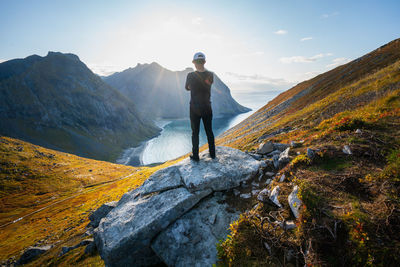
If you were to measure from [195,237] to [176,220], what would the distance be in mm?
1124

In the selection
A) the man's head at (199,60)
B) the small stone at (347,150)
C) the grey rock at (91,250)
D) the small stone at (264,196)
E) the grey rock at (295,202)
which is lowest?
the grey rock at (91,250)

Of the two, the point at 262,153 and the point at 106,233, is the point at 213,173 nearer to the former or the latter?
the point at 262,153

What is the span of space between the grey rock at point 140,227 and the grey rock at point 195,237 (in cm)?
36

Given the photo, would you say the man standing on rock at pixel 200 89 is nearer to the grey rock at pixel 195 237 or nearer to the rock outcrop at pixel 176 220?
the rock outcrop at pixel 176 220

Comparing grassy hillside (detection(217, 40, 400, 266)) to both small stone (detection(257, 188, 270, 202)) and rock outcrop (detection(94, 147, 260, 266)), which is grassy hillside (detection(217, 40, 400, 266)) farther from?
rock outcrop (detection(94, 147, 260, 266))

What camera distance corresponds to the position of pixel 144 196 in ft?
27.3

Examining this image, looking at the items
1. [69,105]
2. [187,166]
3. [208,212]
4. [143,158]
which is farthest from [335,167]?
[69,105]

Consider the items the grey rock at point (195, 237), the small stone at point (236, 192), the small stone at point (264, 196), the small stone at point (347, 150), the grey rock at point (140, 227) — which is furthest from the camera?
the small stone at point (236, 192)

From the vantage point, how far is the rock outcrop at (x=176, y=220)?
235 inches

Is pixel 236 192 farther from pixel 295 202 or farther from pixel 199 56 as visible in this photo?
pixel 199 56

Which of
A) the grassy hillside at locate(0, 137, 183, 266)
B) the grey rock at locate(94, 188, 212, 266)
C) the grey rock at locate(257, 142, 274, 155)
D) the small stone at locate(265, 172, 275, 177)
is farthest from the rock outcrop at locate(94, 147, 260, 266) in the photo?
the grassy hillside at locate(0, 137, 183, 266)

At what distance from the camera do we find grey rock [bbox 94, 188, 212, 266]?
6.31m

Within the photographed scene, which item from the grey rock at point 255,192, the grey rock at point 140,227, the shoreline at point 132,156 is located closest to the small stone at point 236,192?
the grey rock at point 255,192

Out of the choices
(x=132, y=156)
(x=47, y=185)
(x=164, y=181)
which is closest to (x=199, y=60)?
(x=164, y=181)
